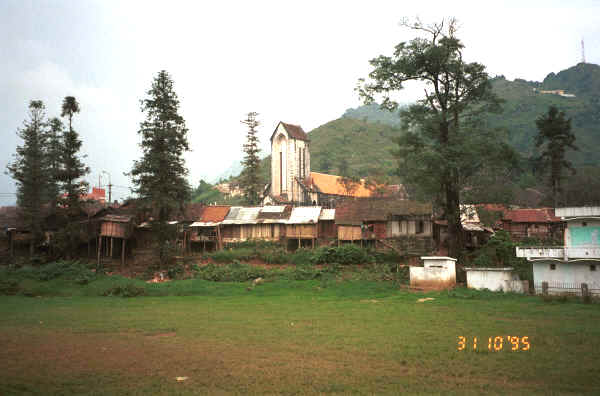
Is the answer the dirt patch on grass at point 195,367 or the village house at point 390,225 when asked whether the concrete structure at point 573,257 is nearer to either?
the village house at point 390,225

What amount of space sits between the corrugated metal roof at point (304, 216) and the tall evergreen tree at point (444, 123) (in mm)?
11126

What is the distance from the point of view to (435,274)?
Answer: 25312 millimetres

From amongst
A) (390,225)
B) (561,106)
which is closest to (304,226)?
(390,225)

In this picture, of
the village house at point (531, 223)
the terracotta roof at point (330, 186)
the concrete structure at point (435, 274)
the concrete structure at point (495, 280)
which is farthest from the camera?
the terracotta roof at point (330, 186)

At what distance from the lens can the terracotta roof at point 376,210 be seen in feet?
116

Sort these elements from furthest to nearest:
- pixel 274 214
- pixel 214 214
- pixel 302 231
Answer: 1. pixel 214 214
2. pixel 274 214
3. pixel 302 231

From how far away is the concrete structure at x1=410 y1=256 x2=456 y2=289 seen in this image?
82.6 ft

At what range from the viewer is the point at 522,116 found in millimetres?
109938

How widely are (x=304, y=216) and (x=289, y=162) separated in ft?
94.6

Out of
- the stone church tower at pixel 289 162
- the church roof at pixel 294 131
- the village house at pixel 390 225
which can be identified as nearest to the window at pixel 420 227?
the village house at pixel 390 225

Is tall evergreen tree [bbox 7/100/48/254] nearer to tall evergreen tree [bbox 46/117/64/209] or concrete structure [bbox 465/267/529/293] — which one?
tall evergreen tree [bbox 46/117/64/209]
